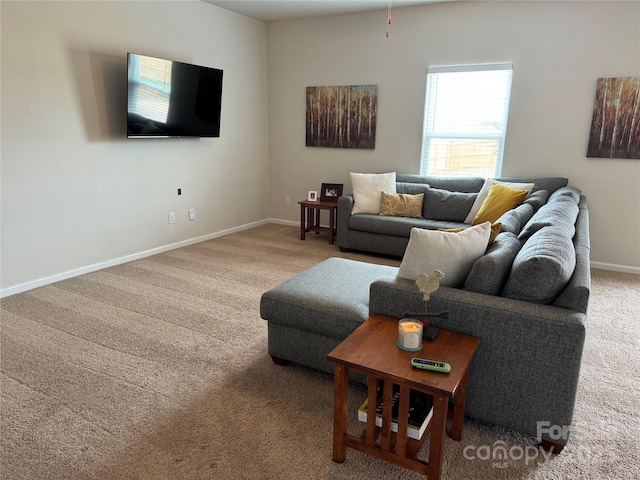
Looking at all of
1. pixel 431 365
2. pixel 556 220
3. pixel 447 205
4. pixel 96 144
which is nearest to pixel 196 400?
pixel 431 365

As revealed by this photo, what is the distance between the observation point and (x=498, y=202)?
4.09m

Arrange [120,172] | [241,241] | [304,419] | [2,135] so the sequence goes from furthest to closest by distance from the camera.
A: [241,241], [120,172], [2,135], [304,419]

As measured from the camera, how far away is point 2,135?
331 centimetres

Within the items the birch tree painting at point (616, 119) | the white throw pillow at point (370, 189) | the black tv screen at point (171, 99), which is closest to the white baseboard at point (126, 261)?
the birch tree painting at point (616, 119)

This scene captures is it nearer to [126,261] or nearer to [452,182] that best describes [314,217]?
[452,182]

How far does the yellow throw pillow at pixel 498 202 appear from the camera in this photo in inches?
159

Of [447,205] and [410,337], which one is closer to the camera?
[410,337]

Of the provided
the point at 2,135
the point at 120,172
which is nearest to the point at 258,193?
the point at 120,172

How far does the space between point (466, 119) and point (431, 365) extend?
3.91 metres

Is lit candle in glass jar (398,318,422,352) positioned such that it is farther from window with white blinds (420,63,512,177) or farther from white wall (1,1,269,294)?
window with white blinds (420,63,512,177)

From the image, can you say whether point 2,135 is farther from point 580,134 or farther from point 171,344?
point 580,134

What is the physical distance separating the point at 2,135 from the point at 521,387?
383 centimetres

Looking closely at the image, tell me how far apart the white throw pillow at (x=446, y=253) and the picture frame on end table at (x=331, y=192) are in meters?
3.36

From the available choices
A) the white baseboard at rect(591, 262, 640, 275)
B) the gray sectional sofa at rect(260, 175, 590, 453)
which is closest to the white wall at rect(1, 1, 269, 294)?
the gray sectional sofa at rect(260, 175, 590, 453)
